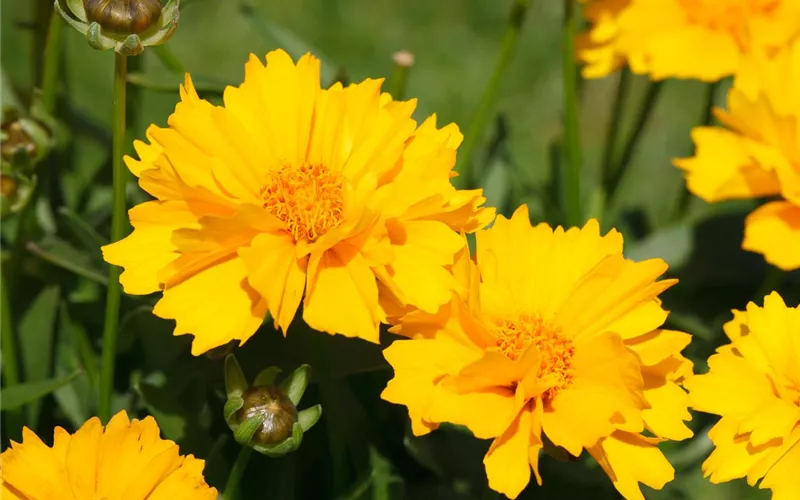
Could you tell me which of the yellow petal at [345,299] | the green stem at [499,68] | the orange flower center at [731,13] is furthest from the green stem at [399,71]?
the yellow petal at [345,299]

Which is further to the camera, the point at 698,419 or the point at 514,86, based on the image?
the point at 514,86

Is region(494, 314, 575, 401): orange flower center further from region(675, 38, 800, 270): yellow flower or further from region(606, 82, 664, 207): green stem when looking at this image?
region(606, 82, 664, 207): green stem

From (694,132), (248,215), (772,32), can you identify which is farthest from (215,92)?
(772,32)

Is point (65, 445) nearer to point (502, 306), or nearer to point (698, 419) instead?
point (502, 306)

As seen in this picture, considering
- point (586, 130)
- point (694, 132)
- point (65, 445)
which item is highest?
point (694, 132)

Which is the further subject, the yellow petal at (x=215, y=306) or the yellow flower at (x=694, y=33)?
the yellow flower at (x=694, y=33)

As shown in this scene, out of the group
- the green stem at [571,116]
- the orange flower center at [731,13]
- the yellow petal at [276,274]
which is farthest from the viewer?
the orange flower center at [731,13]

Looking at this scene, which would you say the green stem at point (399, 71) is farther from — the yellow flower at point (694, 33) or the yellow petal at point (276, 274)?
the yellow petal at point (276, 274)
